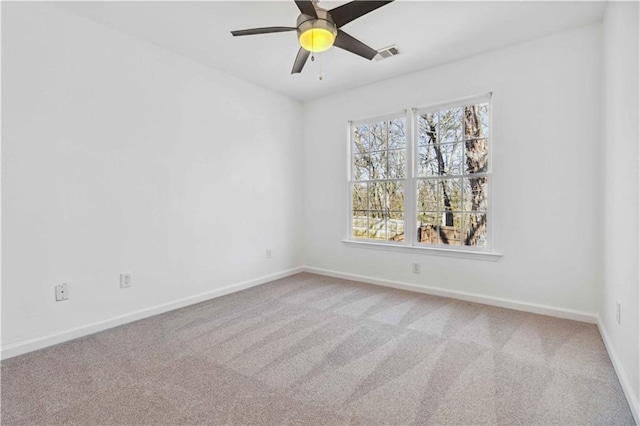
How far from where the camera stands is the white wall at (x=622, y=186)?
173cm

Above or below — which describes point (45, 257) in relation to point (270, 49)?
below

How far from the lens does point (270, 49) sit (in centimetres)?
319

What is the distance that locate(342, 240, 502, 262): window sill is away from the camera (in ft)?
11.0

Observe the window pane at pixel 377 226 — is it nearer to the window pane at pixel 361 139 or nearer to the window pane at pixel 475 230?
the window pane at pixel 361 139

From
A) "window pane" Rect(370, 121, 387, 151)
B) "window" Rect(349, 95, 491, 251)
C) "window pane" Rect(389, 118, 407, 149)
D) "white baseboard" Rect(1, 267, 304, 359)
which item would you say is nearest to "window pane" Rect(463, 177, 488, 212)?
"window" Rect(349, 95, 491, 251)

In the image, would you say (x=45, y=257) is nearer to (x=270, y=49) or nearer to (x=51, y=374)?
(x=51, y=374)

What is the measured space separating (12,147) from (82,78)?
78cm

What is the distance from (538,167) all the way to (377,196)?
5.97 ft

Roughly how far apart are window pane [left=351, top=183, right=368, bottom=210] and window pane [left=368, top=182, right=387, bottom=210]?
10 cm

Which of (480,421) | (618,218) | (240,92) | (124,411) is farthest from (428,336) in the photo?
(240,92)

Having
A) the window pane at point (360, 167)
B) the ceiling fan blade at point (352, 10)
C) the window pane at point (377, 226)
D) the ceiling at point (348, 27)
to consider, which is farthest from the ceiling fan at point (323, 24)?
the window pane at point (377, 226)

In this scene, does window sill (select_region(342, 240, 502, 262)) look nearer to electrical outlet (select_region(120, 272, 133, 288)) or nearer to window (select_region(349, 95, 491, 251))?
window (select_region(349, 95, 491, 251))

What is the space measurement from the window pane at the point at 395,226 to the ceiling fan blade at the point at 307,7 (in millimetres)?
2592

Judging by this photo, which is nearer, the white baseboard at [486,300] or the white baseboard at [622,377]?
the white baseboard at [622,377]
